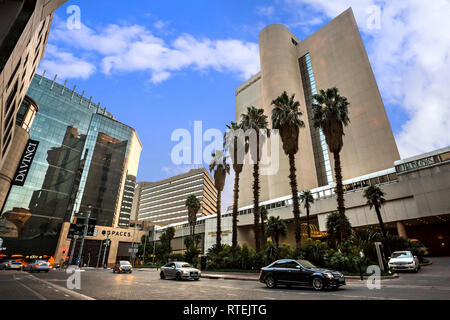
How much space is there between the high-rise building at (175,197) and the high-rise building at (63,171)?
1873 inches

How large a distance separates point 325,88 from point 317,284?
72.1 m

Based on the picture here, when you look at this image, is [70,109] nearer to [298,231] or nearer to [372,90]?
[298,231]

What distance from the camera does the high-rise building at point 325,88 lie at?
57.9 meters

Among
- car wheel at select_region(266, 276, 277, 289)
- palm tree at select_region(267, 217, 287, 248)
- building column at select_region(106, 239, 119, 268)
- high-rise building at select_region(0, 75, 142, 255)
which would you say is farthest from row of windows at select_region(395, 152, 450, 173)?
building column at select_region(106, 239, 119, 268)

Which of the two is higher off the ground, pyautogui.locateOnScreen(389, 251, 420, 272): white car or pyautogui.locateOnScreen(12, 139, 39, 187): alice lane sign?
pyautogui.locateOnScreen(12, 139, 39, 187): alice lane sign

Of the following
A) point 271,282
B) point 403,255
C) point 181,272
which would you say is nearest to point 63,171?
point 181,272

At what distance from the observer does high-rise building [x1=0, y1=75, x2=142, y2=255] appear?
207 ft

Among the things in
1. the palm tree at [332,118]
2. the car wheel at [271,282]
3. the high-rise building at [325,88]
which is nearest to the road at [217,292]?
the car wheel at [271,282]

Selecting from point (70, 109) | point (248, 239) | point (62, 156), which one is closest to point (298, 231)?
point (248, 239)

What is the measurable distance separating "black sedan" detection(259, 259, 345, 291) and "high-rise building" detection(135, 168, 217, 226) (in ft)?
379

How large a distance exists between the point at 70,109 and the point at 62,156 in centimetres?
1743

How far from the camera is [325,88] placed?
234 ft

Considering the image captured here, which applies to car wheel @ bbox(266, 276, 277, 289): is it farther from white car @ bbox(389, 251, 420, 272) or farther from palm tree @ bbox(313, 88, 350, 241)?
palm tree @ bbox(313, 88, 350, 241)
